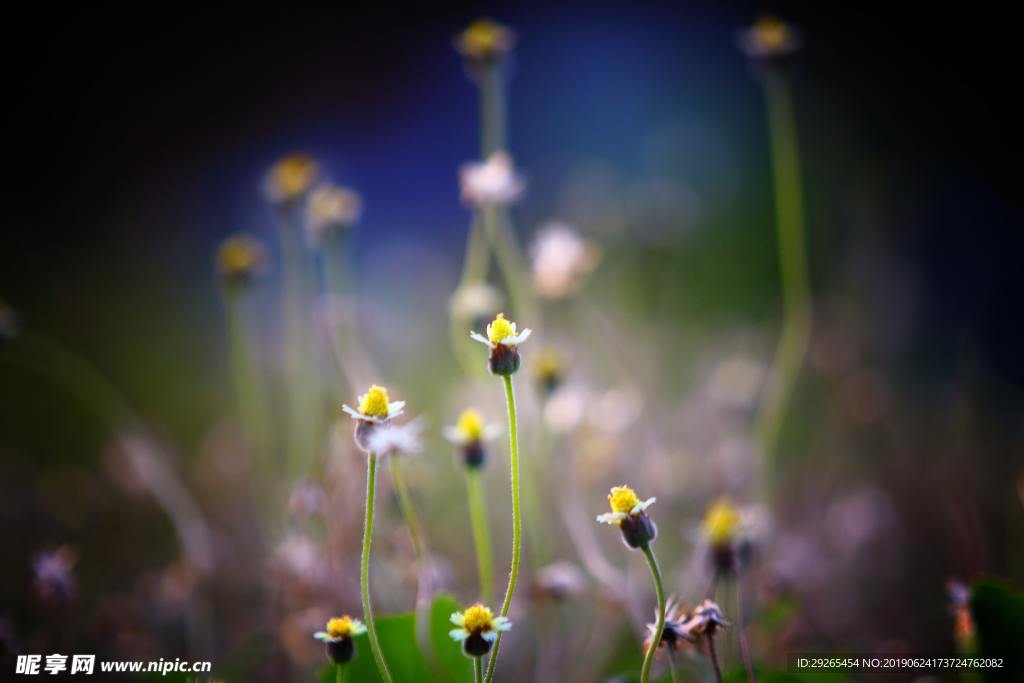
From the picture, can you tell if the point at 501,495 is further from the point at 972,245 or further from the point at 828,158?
the point at 828,158

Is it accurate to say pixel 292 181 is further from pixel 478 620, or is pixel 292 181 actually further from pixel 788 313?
pixel 788 313

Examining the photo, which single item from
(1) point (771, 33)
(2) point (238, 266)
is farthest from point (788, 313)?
(2) point (238, 266)

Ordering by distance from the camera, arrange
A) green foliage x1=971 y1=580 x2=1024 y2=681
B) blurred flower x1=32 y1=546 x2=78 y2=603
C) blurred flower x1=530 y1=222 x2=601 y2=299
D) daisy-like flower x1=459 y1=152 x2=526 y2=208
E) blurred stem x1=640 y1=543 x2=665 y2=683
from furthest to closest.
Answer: blurred flower x1=530 y1=222 x2=601 y2=299
daisy-like flower x1=459 y1=152 x2=526 y2=208
blurred flower x1=32 y1=546 x2=78 y2=603
green foliage x1=971 y1=580 x2=1024 y2=681
blurred stem x1=640 y1=543 x2=665 y2=683

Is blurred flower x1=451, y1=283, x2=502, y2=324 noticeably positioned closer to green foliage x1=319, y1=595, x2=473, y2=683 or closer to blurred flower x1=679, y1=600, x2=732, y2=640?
green foliage x1=319, y1=595, x2=473, y2=683

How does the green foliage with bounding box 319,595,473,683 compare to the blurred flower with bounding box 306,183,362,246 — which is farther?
the blurred flower with bounding box 306,183,362,246

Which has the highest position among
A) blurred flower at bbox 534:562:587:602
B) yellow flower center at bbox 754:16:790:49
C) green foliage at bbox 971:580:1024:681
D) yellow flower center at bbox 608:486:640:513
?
yellow flower center at bbox 754:16:790:49

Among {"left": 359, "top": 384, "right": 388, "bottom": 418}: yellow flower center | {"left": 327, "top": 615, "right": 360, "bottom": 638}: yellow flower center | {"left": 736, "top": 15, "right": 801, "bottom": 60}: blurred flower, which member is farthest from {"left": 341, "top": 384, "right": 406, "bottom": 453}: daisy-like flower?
{"left": 736, "top": 15, "right": 801, "bottom": 60}: blurred flower
